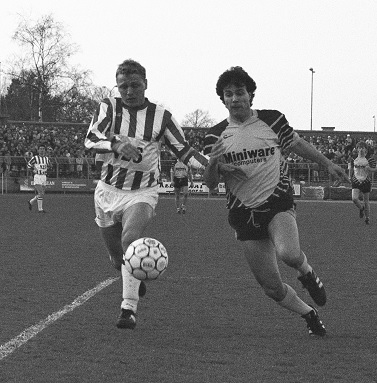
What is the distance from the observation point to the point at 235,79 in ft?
21.1

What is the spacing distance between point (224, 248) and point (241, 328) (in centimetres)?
717

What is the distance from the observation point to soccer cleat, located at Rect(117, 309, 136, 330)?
6.58m

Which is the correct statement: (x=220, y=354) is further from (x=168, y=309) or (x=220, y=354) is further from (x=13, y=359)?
(x=168, y=309)

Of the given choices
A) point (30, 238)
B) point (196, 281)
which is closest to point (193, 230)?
point (30, 238)

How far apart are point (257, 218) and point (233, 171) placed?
0.40m

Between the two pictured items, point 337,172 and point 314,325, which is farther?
point 337,172

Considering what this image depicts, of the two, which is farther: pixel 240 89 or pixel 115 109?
pixel 115 109

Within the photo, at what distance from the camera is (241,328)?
22.1ft

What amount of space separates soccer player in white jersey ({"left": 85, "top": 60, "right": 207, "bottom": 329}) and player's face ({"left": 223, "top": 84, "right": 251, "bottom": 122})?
88 centimetres

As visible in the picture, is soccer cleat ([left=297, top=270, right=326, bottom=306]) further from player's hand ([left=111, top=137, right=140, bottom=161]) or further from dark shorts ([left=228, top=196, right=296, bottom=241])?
player's hand ([left=111, top=137, right=140, bottom=161])

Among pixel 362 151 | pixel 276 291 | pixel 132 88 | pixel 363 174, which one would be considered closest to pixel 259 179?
pixel 276 291

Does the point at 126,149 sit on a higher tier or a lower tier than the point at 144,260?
higher

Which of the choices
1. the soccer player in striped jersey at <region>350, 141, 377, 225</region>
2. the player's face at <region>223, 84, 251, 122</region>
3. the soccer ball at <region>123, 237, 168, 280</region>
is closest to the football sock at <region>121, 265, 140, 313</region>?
the soccer ball at <region>123, 237, 168, 280</region>

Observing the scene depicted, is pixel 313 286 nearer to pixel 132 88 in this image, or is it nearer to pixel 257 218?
pixel 257 218
